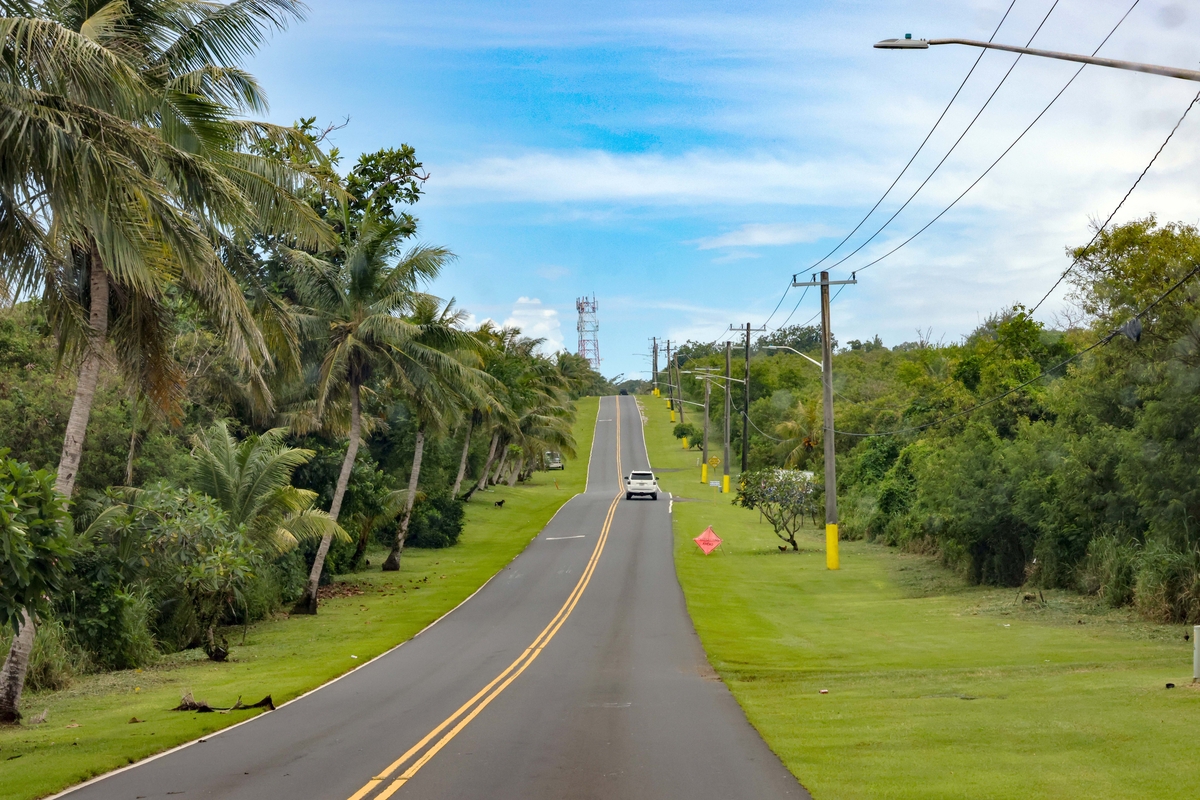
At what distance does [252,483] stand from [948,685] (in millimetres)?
17765

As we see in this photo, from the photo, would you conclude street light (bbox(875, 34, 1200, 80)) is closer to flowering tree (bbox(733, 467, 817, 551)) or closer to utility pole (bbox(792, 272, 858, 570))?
utility pole (bbox(792, 272, 858, 570))

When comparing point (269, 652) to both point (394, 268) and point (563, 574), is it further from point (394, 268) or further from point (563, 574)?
point (563, 574)

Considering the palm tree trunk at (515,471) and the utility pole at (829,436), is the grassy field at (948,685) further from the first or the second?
the palm tree trunk at (515,471)

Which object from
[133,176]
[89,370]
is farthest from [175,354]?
[133,176]

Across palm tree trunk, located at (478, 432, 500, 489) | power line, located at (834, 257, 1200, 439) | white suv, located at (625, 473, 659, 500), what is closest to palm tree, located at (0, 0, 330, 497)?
power line, located at (834, 257, 1200, 439)

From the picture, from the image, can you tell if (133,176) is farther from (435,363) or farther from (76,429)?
(435,363)

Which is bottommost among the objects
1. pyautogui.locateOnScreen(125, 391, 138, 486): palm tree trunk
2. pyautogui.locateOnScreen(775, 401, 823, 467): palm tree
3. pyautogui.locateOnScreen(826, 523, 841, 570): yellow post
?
pyautogui.locateOnScreen(826, 523, 841, 570): yellow post

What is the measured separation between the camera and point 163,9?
1558 cm

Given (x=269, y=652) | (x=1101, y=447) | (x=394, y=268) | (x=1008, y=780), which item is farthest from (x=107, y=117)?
(x=1101, y=447)

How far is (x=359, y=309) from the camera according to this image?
2892cm

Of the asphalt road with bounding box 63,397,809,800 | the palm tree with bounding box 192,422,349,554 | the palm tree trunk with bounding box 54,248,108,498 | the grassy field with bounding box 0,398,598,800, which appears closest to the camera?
the asphalt road with bounding box 63,397,809,800

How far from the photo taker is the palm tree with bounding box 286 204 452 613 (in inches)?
1119

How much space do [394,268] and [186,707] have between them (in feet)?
56.8

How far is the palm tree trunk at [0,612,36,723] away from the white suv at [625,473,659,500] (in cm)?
4918
